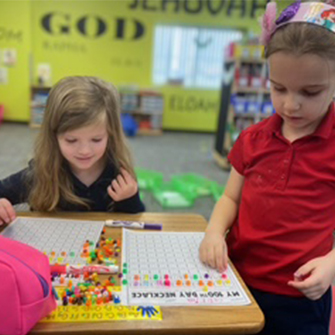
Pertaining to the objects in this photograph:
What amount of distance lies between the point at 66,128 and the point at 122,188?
0.22m

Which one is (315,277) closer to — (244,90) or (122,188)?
(122,188)

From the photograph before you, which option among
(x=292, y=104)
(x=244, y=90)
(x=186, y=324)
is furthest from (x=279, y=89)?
(x=244, y=90)

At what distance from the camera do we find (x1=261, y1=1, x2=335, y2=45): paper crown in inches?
23.0

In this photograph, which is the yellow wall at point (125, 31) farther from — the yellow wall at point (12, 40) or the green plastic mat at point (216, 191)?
the yellow wall at point (12, 40)

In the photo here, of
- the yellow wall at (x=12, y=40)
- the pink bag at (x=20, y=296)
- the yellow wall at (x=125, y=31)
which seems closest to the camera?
the pink bag at (x=20, y=296)

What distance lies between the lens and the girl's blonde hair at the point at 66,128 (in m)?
0.85

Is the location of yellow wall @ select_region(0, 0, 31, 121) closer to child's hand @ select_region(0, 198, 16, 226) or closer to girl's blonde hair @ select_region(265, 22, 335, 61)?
child's hand @ select_region(0, 198, 16, 226)

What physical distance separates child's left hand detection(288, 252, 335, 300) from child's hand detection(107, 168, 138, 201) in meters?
0.49

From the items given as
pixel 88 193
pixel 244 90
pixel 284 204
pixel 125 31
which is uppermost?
pixel 125 31

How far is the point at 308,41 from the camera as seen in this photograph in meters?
0.58

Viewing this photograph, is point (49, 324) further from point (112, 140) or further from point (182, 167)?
point (182, 167)

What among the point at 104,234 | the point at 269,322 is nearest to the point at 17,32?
the point at 104,234

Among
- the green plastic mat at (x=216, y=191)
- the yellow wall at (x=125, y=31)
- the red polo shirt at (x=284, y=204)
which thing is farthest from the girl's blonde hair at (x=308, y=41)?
the yellow wall at (x=125, y=31)

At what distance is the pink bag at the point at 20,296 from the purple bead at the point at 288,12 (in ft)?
2.01
